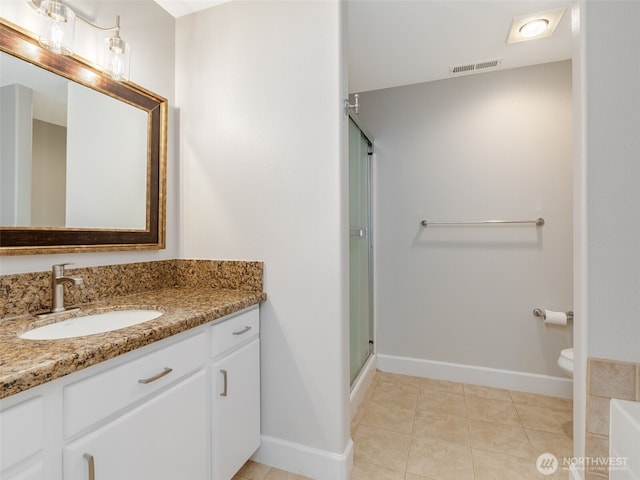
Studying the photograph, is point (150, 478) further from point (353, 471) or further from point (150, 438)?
point (353, 471)

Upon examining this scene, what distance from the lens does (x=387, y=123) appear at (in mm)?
2533

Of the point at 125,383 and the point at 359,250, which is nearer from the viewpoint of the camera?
the point at 125,383

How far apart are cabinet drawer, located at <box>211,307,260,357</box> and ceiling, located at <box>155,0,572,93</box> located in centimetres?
166

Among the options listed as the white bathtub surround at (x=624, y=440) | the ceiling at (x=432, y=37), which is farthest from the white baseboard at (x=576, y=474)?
the ceiling at (x=432, y=37)

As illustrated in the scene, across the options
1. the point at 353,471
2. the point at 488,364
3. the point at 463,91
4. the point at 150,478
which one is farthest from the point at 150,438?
the point at 463,91

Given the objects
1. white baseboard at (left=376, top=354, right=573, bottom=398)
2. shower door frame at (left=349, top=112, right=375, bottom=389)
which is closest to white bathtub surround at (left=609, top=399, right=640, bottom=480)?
white baseboard at (left=376, top=354, right=573, bottom=398)

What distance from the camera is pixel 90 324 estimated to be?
45.2 inches

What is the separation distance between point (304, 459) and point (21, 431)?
115cm

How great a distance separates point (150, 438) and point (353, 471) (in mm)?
1008

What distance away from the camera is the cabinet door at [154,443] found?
759mm

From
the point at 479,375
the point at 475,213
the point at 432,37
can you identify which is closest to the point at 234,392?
the point at 479,375

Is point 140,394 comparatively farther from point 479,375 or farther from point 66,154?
point 479,375

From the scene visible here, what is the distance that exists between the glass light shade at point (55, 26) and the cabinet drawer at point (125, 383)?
118cm

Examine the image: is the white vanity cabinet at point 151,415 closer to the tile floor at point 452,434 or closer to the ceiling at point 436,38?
the tile floor at point 452,434
